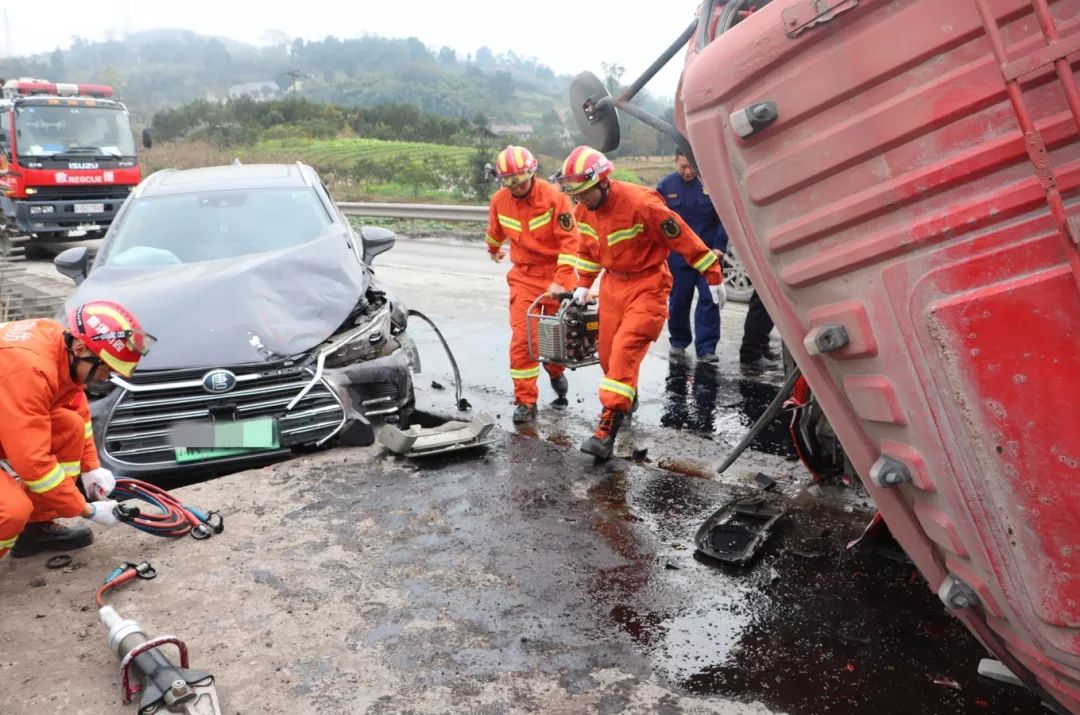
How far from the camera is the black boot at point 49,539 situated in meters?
3.65

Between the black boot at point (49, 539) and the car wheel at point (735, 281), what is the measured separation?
607 cm

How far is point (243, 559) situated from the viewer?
11.7 feet

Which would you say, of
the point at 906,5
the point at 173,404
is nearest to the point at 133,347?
the point at 173,404

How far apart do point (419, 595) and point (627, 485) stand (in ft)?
4.75

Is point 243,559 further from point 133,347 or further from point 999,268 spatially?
point 999,268

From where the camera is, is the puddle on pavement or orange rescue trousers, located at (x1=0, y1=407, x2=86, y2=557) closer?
the puddle on pavement

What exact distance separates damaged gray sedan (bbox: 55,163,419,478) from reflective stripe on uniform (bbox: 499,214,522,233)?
0.84m

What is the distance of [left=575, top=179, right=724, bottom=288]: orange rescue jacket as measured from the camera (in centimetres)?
484

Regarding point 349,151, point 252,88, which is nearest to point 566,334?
point 349,151

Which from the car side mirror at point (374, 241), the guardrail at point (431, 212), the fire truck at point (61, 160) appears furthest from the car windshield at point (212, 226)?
the guardrail at point (431, 212)

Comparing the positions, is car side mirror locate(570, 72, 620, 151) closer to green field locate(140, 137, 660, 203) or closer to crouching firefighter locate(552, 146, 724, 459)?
crouching firefighter locate(552, 146, 724, 459)

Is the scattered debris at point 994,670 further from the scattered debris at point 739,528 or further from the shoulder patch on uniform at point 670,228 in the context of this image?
the shoulder patch on uniform at point 670,228

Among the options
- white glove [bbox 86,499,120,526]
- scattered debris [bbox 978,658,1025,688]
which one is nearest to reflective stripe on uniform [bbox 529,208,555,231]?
white glove [bbox 86,499,120,526]

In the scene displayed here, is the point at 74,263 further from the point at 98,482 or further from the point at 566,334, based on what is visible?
the point at 566,334
